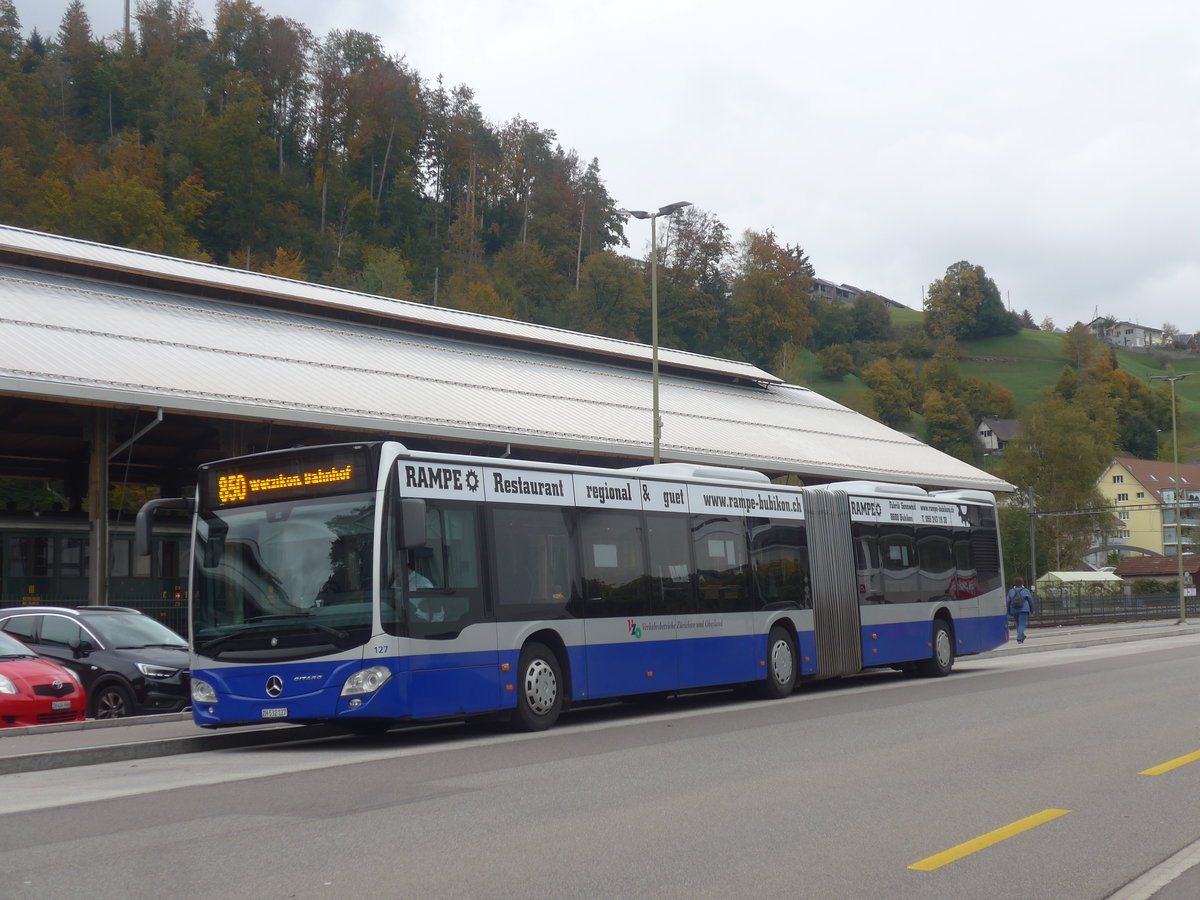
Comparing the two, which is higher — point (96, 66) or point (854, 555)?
point (96, 66)

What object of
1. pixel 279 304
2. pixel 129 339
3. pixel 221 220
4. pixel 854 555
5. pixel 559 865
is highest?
pixel 221 220

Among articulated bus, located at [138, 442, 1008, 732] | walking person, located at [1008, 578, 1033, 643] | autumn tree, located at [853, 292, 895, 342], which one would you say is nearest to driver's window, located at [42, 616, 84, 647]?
articulated bus, located at [138, 442, 1008, 732]

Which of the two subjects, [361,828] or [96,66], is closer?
[361,828]

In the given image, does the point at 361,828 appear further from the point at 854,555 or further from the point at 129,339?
the point at 129,339

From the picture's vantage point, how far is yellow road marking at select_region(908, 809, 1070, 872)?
7.43 m

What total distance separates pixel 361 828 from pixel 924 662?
17495 mm

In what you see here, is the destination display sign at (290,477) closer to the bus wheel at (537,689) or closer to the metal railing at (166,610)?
the bus wheel at (537,689)

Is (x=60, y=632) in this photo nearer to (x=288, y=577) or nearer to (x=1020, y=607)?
(x=288, y=577)

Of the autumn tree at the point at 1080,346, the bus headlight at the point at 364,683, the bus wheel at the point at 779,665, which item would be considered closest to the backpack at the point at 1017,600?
the bus wheel at the point at 779,665

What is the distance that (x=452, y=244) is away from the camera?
116 m

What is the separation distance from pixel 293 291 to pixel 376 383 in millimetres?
7713

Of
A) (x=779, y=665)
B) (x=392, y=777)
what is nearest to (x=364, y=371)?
(x=779, y=665)

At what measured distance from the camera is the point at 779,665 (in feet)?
65.9

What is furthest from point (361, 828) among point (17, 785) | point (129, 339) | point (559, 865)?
A: point (129, 339)
